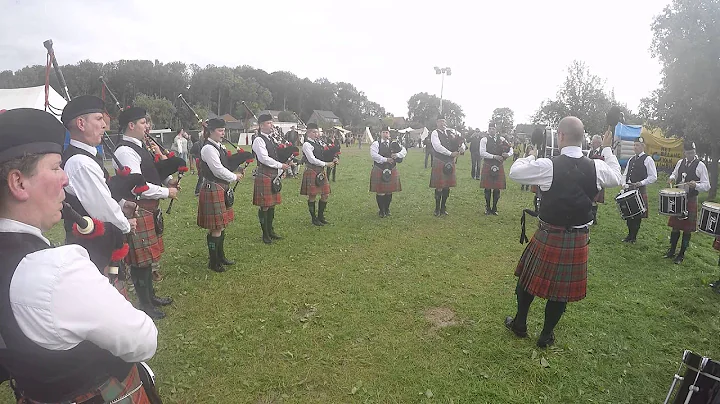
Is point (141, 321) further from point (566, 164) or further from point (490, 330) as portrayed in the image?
point (490, 330)

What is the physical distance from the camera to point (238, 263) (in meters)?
5.66

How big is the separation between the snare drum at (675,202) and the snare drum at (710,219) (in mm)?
797

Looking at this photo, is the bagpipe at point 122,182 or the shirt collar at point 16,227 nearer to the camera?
the shirt collar at point 16,227

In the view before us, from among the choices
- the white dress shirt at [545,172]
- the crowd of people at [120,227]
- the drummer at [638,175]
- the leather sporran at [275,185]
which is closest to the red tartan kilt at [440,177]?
the crowd of people at [120,227]

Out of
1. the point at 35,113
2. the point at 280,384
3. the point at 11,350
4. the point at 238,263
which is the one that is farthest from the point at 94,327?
the point at 238,263

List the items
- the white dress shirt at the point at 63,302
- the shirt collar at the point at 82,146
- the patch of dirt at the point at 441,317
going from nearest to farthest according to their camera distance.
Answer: the white dress shirt at the point at 63,302 → the shirt collar at the point at 82,146 → the patch of dirt at the point at 441,317

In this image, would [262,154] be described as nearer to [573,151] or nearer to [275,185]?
[275,185]

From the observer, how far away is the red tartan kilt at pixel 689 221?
599cm

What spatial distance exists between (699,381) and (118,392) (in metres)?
2.59

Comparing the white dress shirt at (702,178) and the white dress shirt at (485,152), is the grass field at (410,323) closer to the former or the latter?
the white dress shirt at (702,178)

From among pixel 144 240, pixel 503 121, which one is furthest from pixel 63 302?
pixel 503 121

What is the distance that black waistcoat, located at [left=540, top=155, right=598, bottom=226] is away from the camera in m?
3.20

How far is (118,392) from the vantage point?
56.1 inches

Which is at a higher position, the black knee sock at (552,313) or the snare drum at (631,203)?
the snare drum at (631,203)
